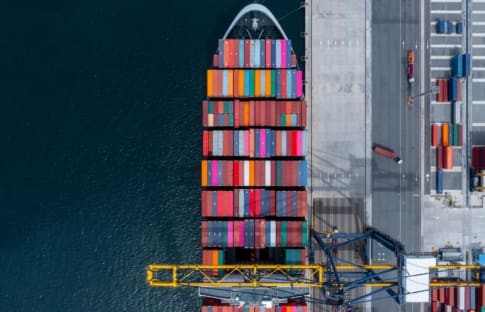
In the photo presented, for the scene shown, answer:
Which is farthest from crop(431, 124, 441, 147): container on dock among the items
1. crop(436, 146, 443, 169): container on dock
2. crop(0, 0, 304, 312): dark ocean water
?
crop(0, 0, 304, 312): dark ocean water

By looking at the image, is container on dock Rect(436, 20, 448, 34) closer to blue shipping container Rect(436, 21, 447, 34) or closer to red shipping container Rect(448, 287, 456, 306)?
blue shipping container Rect(436, 21, 447, 34)

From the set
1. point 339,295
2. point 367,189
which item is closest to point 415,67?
point 367,189

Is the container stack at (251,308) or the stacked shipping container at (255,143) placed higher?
the stacked shipping container at (255,143)

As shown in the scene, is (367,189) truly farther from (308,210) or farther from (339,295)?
(339,295)

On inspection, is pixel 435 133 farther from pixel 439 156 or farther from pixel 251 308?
pixel 251 308

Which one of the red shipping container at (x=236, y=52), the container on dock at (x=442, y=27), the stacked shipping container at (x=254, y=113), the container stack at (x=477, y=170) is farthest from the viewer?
the container on dock at (x=442, y=27)

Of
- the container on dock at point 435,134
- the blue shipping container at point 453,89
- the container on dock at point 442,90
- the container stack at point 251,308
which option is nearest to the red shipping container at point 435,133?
the container on dock at point 435,134

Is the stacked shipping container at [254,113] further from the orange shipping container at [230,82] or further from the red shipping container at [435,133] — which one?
the red shipping container at [435,133]
